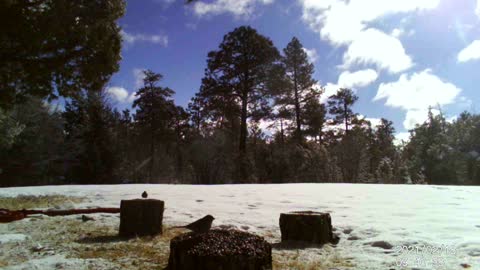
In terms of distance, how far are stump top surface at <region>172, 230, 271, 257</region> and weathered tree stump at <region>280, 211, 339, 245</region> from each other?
1293 mm

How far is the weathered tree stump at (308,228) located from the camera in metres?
4.46

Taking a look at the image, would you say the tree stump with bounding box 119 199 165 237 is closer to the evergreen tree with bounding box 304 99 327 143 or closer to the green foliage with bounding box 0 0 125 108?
the green foliage with bounding box 0 0 125 108

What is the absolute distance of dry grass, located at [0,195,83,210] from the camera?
Result: 25.9 feet

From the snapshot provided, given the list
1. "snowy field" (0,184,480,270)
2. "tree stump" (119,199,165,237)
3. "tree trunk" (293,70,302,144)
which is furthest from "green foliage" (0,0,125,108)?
"tree trunk" (293,70,302,144)

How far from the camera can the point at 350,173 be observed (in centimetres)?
2536

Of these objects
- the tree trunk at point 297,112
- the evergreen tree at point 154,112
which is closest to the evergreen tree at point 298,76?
the tree trunk at point 297,112

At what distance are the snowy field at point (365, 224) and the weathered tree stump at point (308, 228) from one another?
19 cm

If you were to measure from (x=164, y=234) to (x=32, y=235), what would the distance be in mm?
1669

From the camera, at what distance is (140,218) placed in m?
4.95

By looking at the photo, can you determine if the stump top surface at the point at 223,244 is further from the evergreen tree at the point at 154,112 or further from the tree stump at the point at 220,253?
the evergreen tree at the point at 154,112

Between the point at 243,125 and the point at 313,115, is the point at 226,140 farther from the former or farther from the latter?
the point at 313,115

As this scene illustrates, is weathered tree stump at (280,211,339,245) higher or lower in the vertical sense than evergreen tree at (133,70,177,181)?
lower

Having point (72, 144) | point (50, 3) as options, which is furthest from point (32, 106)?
point (50, 3)

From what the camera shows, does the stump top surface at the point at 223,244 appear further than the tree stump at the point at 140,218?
No
